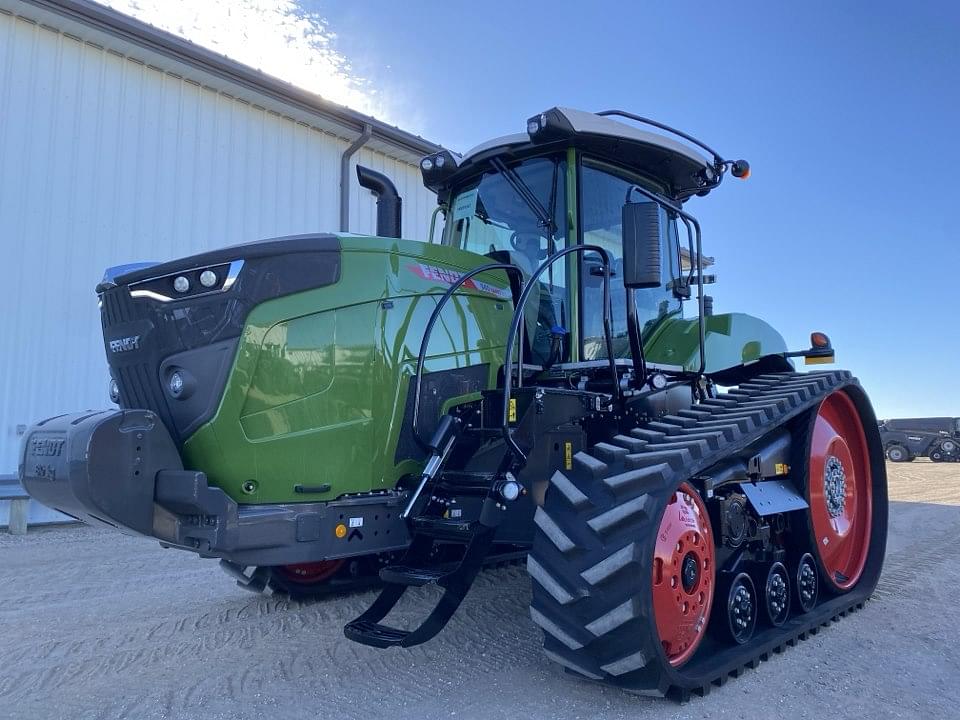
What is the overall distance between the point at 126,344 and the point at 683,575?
276 centimetres

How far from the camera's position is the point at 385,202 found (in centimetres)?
466

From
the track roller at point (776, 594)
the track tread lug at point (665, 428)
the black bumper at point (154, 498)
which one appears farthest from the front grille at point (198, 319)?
the track roller at point (776, 594)

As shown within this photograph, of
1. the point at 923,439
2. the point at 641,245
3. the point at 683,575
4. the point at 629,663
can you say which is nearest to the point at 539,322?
the point at 641,245

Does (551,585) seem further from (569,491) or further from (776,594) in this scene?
(776,594)

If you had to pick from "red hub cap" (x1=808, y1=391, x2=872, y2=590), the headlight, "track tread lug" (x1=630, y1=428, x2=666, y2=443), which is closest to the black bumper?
the headlight

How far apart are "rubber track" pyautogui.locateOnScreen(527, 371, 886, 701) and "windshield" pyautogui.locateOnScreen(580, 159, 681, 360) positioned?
810 millimetres

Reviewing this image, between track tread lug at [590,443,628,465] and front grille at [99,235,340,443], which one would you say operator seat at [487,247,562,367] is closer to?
track tread lug at [590,443,628,465]

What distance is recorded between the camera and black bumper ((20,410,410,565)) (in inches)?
114

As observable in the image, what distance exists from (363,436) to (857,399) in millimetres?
3995

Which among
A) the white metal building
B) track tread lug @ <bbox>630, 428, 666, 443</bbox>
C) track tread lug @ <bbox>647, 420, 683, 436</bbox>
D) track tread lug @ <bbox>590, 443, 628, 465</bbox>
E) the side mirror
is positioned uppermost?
the white metal building

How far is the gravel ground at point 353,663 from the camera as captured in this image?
10.6ft

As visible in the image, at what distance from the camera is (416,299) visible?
373cm

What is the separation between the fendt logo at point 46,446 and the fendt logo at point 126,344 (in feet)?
1.67

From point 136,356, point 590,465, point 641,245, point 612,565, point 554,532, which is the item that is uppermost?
point 641,245
